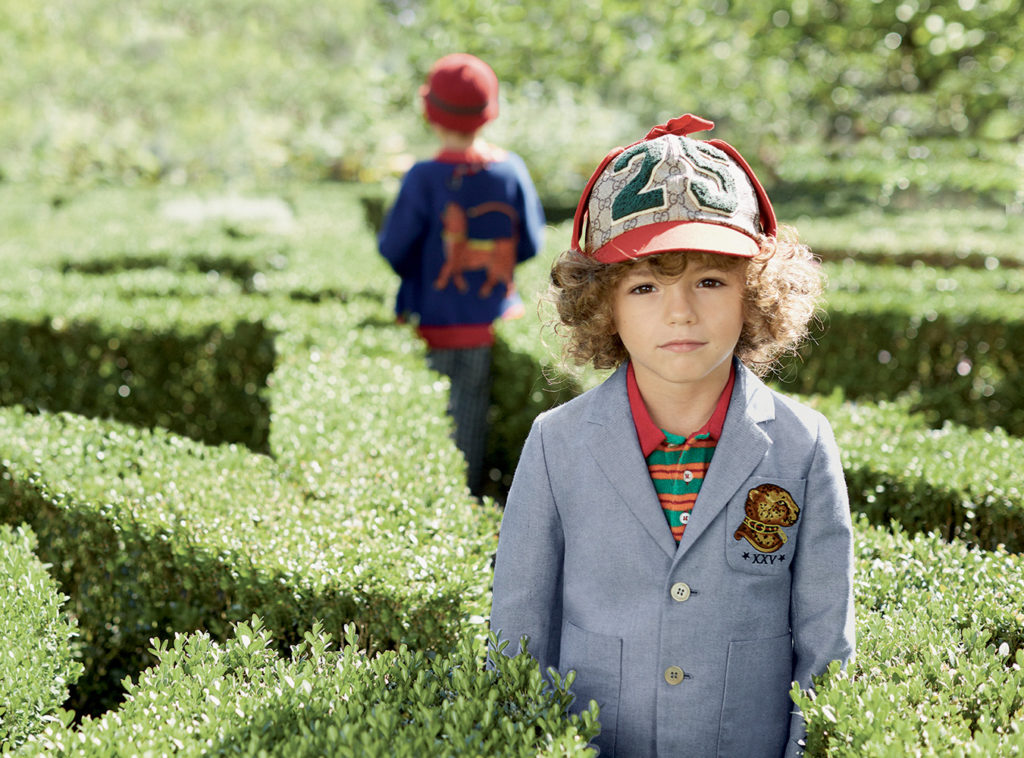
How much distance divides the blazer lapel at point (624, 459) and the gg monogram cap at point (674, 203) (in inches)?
12.9

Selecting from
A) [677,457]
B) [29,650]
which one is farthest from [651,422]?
[29,650]

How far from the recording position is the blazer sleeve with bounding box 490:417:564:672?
6.48 feet

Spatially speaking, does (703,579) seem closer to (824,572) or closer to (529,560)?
(824,572)

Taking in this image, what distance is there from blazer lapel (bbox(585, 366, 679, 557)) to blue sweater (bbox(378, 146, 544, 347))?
9.47 feet

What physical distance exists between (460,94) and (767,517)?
128 inches

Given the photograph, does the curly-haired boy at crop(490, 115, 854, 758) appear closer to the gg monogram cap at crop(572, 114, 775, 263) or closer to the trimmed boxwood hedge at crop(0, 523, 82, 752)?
the gg monogram cap at crop(572, 114, 775, 263)

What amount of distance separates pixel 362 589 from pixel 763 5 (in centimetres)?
742

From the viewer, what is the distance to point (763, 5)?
8188 millimetres

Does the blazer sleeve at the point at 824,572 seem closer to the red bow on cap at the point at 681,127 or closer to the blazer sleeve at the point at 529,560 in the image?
the blazer sleeve at the point at 529,560

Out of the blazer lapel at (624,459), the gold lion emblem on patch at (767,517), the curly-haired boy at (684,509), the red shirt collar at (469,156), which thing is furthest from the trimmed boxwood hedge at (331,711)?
the red shirt collar at (469,156)

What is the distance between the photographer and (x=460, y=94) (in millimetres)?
4523

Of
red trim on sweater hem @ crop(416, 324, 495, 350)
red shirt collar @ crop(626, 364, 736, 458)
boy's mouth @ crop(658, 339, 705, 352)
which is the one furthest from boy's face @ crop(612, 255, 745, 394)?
red trim on sweater hem @ crop(416, 324, 495, 350)

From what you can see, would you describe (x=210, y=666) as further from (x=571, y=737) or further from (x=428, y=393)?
(x=428, y=393)

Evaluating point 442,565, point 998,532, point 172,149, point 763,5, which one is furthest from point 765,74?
point 172,149
